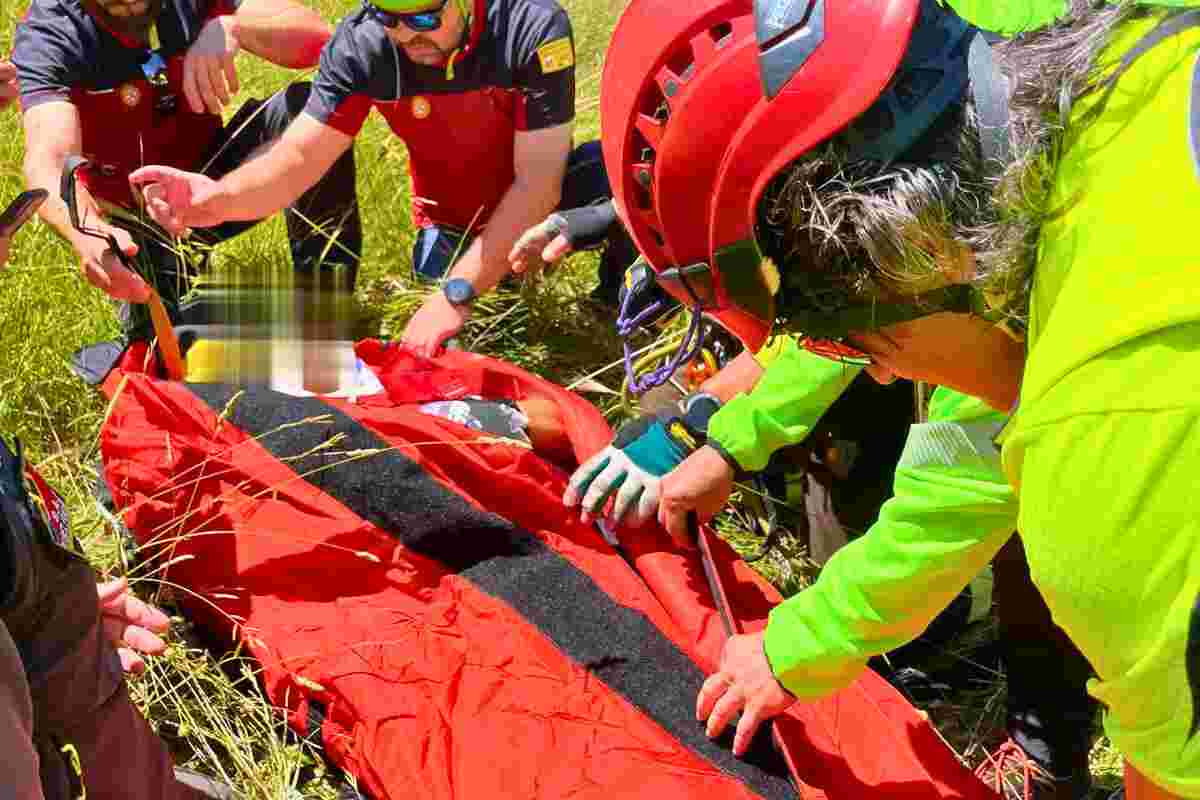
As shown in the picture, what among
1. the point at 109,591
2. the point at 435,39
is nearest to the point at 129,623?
the point at 109,591

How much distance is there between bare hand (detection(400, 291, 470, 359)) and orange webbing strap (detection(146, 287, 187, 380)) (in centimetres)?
55

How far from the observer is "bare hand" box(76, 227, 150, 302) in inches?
116

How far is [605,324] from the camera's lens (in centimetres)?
384

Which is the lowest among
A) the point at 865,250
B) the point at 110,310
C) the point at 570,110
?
the point at 110,310

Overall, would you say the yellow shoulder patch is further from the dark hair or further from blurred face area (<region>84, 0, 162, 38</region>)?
the dark hair

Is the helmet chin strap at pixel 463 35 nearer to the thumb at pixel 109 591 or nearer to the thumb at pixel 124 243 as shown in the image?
the thumb at pixel 124 243

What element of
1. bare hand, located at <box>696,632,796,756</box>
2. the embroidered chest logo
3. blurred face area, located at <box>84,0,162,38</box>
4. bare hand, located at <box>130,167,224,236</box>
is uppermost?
blurred face area, located at <box>84,0,162,38</box>

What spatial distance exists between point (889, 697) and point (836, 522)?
563 millimetres

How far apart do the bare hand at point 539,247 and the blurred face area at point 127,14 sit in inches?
49.8

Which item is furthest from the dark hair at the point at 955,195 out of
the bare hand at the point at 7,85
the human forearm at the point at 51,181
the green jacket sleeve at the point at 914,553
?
the human forearm at the point at 51,181

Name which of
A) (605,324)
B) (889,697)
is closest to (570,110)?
(605,324)

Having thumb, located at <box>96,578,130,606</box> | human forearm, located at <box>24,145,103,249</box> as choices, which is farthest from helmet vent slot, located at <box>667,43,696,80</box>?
human forearm, located at <box>24,145,103,249</box>

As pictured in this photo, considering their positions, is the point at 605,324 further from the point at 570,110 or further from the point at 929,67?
the point at 929,67

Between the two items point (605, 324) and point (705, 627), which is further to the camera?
point (605, 324)
